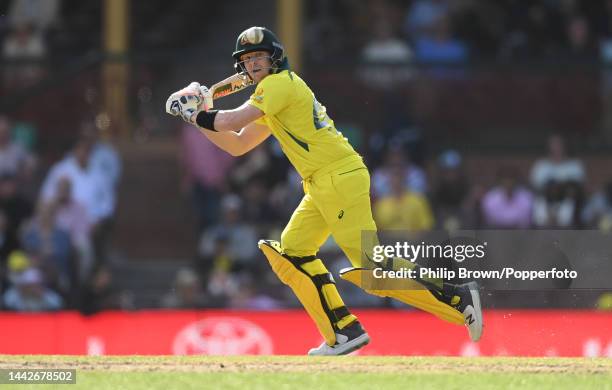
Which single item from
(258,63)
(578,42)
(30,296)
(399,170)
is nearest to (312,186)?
(258,63)

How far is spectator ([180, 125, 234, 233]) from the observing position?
607 inches

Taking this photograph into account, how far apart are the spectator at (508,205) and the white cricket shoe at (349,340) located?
527 cm

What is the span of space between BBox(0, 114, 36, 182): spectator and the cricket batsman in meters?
6.47

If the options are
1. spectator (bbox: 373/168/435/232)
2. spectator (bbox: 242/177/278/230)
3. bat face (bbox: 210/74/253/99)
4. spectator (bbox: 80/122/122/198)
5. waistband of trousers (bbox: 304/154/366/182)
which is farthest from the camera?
spectator (bbox: 80/122/122/198)

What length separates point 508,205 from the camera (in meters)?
14.8

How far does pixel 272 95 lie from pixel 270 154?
6107mm

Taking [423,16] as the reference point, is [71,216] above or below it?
below

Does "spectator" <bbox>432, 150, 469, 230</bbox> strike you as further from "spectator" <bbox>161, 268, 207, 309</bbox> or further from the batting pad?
the batting pad

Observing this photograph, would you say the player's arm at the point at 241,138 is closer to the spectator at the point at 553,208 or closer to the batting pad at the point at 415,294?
the batting pad at the point at 415,294

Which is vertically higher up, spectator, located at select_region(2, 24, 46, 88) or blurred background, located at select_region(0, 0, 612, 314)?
spectator, located at select_region(2, 24, 46, 88)

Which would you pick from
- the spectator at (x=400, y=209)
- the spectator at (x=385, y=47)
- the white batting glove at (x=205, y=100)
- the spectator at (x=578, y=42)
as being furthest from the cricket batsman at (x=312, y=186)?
the spectator at (x=578, y=42)

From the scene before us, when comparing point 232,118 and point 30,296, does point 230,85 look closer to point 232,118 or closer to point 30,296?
point 232,118

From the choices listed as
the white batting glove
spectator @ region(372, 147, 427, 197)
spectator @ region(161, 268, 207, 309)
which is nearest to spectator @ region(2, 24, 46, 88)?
spectator @ region(161, 268, 207, 309)

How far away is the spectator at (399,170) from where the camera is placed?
1471 centimetres
